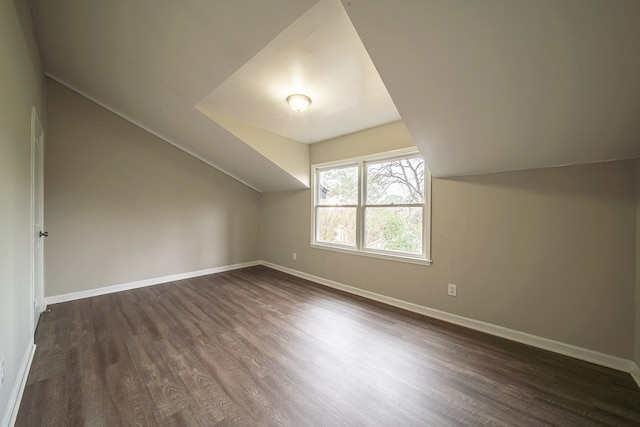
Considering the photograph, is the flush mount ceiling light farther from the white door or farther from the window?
the white door

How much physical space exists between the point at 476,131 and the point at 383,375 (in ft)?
6.77

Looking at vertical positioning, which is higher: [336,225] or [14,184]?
[14,184]

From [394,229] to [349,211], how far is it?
0.80 m

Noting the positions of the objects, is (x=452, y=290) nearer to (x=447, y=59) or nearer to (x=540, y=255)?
(x=540, y=255)

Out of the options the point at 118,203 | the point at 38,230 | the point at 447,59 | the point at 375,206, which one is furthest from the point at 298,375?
the point at 118,203

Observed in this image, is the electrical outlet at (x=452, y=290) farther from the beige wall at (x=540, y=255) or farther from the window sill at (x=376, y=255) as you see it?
the window sill at (x=376, y=255)

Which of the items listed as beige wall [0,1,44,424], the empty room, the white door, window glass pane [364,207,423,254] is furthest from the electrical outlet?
the white door

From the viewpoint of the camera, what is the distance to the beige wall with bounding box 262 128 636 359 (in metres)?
1.93

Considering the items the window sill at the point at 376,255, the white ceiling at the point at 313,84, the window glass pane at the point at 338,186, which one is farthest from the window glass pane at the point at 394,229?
the white ceiling at the point at 313,84

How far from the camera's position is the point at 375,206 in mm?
3402

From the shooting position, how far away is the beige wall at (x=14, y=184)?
4.34 feet

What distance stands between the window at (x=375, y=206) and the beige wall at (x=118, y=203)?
82.3 inches

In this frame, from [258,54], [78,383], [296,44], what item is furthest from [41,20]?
[78,383]

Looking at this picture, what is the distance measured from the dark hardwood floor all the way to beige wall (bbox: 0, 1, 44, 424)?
0.40 m
